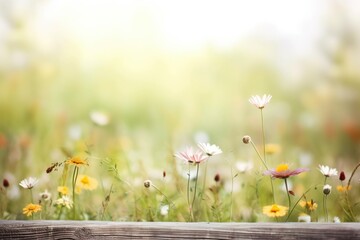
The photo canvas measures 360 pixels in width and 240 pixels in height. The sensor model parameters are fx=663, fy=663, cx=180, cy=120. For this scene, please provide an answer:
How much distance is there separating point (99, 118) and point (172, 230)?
0.99 meters

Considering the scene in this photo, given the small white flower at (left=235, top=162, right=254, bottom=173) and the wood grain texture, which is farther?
the small white flower at (left=235, top=162, right=254, bottom=173)

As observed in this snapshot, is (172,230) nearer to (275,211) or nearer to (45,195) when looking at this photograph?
(275,211)

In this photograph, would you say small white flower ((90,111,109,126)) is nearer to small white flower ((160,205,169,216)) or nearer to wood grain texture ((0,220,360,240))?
small white flower ((160,205,169,216))

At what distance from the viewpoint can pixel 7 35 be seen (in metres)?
2.71

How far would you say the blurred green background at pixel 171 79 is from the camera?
2502 millimetres

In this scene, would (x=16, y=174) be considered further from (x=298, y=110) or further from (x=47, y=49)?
(x=298, y=110)

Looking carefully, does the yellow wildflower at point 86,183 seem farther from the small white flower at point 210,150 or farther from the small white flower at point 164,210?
the small white flower at point 210,150

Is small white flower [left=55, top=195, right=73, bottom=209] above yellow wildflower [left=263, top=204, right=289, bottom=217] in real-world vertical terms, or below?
above

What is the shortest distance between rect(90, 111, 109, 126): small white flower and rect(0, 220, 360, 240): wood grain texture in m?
0.75

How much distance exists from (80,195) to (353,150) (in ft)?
3.44

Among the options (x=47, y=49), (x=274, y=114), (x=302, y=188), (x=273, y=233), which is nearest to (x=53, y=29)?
(x=47, y=49)

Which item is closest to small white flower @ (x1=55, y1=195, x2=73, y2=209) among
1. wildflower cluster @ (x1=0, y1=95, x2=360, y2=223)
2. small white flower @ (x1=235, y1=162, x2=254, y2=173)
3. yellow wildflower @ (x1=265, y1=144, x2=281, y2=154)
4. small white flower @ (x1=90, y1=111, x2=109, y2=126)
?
wildflower cluster @ (x1=0, y1=95, x2=360, y2=223)

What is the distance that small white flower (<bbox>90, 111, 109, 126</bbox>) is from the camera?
2.68 metres

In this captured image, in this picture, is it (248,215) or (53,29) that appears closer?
(248,215)
